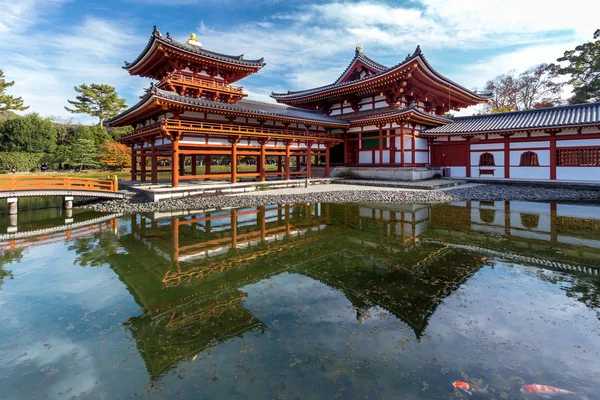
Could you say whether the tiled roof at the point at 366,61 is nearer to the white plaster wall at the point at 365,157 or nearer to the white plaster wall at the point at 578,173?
the white plaster wall at the point at 365,157

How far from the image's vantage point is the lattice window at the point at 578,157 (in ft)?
63.0

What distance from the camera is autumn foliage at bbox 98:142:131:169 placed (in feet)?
119

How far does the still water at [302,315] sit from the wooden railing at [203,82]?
1332 cm

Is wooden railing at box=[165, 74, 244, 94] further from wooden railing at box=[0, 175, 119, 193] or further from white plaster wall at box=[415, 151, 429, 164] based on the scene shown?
white plaster wall at box=[415, 151, 429, 164]

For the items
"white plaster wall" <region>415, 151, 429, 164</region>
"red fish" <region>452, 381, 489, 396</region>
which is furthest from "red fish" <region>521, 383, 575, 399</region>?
"white plaster wall" <region>415, 151, 429, 164</region>

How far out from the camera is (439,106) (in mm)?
28016

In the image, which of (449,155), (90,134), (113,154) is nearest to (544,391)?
(449,155)

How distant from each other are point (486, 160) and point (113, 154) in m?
38.6

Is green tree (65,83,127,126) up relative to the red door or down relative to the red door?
up

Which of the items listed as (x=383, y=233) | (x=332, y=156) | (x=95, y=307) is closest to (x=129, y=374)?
(x=95, y=307)

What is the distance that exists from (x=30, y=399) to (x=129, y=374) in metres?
0.87

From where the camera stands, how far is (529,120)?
2117 cm

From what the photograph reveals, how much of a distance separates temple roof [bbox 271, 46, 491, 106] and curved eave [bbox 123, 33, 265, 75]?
6352 mm

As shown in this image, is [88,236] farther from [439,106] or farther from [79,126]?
[79,126]
